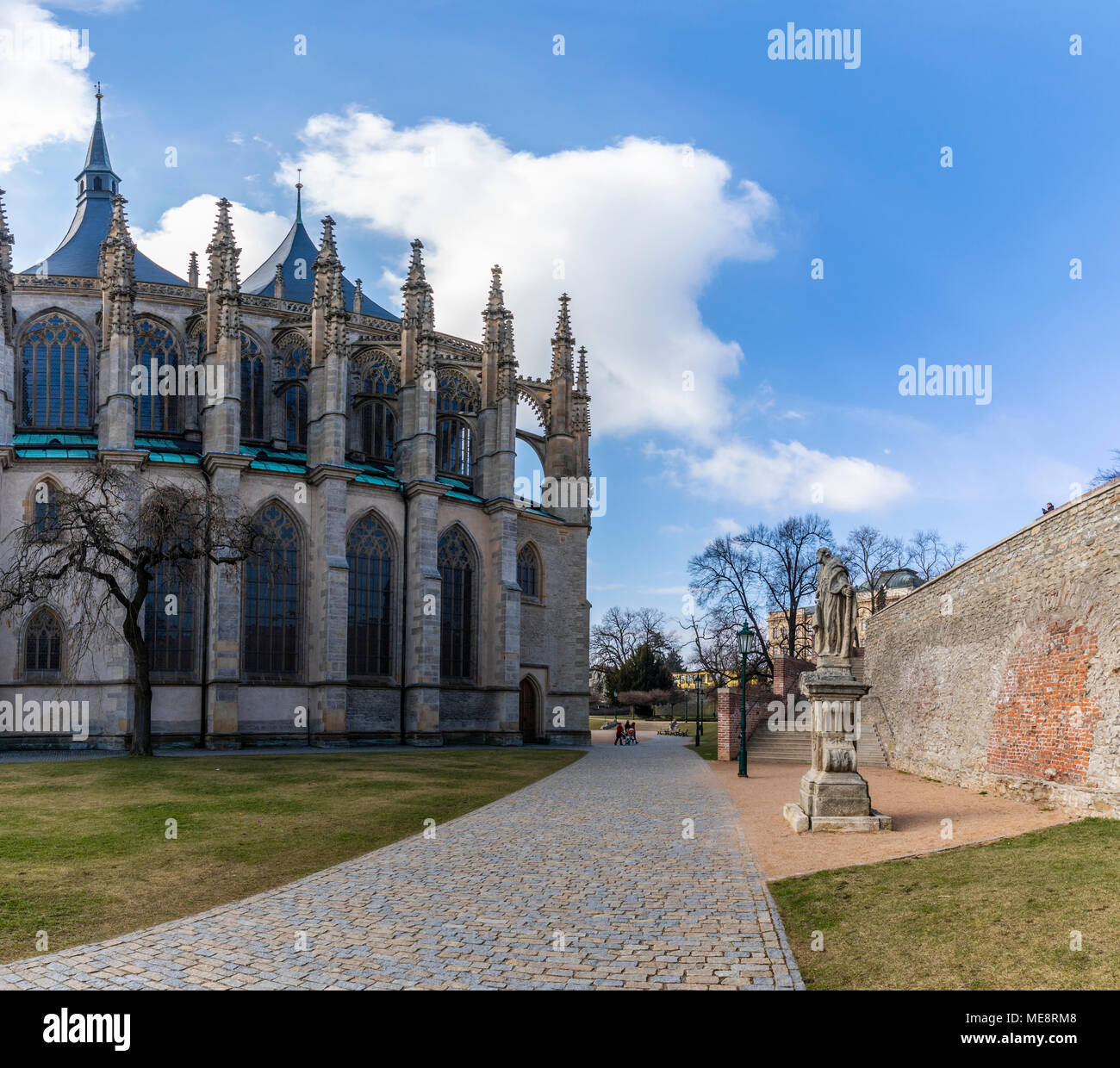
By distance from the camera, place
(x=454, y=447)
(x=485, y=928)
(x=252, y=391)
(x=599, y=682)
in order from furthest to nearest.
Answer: (x=599, y=682)
(x=454, y=447)
(x=252, y=391)
(x=485, y=928)

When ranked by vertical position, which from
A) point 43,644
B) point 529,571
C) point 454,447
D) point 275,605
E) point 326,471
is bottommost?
point 43,644

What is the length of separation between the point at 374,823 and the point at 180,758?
495 inches

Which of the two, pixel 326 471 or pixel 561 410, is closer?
pixel 326 471

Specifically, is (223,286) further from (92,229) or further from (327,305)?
(92,229)

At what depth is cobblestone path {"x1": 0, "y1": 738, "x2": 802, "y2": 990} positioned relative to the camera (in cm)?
632

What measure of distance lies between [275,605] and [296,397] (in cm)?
1068

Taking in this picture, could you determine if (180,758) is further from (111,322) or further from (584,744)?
(584,744)

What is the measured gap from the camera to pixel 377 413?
1598 inches

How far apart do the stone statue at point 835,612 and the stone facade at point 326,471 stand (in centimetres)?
2082

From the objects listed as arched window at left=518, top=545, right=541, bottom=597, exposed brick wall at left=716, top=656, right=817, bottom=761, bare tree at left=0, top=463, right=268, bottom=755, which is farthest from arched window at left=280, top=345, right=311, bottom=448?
exposed brick wall at left=716, top=656, right=817, bottom=761

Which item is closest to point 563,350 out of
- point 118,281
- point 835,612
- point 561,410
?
point 561,410

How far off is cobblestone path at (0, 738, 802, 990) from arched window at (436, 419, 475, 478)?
30480 mm

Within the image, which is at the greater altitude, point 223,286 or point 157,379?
point 223,286

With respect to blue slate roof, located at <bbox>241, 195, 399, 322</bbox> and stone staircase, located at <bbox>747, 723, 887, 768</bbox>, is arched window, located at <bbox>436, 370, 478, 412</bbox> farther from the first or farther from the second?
stone staircase, located at <bbox>747, 723, 887, 768</bbox>
